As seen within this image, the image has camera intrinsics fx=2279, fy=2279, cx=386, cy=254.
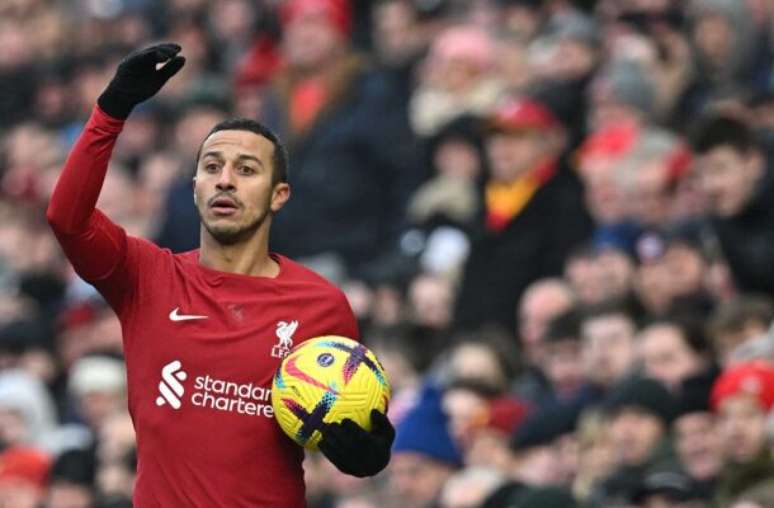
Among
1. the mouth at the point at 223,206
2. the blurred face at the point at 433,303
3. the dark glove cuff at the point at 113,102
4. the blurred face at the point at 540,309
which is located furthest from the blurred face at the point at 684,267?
the dark glove cuff at the point at 113,102

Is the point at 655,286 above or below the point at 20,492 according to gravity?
above

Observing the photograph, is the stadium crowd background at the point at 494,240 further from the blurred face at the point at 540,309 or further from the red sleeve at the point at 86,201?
the red sleeve at the point at 86,201

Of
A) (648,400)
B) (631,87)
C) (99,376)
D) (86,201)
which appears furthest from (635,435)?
(99,376)

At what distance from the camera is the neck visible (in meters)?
7.70

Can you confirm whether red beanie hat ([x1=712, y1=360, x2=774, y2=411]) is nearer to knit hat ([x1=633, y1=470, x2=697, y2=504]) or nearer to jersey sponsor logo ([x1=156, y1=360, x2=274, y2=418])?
knit hat ([x1=633, y1=470, x2=697, y2=504])

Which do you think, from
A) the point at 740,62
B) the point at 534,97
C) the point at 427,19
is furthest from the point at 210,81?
the point at 740,62

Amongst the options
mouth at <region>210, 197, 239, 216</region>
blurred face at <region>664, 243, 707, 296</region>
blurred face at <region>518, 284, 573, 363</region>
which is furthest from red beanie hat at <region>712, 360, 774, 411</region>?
mouth at <region>210, 197, 239, 216</region>

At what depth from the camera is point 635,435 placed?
1030 cm

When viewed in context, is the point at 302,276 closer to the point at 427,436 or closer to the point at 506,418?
the point at 427,436

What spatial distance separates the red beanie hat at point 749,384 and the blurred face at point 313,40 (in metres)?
5.86

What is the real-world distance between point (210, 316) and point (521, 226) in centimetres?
522

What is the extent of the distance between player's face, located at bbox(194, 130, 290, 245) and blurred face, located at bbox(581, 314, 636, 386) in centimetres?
376

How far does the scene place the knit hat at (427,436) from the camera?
1113 cm

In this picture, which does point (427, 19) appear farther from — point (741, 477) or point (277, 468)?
point (277, 468)
